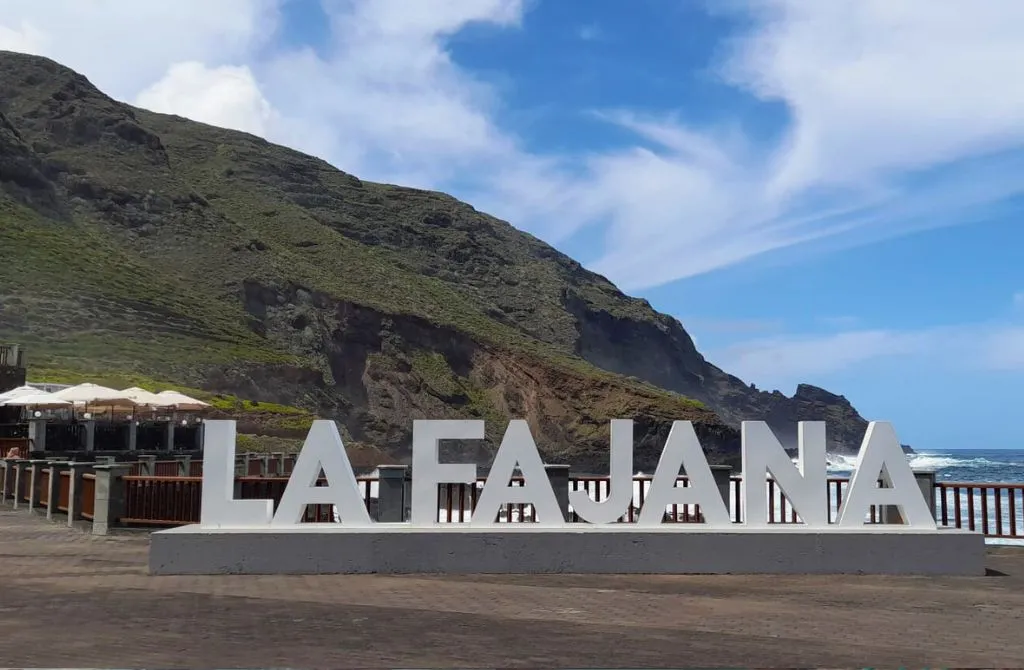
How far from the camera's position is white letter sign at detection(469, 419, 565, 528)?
13430 mm

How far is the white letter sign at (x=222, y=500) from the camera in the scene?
13531mm

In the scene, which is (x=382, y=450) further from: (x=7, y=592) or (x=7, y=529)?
(x=7, y=592)

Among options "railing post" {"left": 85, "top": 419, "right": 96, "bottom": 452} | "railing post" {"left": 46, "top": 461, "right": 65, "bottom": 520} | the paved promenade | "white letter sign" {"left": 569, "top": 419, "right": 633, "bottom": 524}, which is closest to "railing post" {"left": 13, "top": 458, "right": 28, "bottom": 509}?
"railing post" {"left": 46, "top": 461, "right": 65, "bottom": 520}

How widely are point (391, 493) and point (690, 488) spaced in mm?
4168

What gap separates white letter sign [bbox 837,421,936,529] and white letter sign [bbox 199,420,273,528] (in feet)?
25.2

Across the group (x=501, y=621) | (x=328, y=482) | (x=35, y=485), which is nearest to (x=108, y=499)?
(x=35, y=485)

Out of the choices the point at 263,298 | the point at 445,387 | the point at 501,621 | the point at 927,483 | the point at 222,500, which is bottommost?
the point at 501,621

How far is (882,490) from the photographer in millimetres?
13945

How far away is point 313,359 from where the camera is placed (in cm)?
10750

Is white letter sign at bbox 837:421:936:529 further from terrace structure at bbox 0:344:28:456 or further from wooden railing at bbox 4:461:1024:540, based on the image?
terrace structure at bbox 0:344:28:456

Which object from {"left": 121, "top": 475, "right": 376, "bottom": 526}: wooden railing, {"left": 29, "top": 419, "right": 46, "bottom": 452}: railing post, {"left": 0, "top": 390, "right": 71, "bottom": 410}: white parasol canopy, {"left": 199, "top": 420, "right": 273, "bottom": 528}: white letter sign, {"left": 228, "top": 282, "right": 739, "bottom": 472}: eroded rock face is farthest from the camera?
{"left": 228, "top": 282, "right": 739, "bottom": 472}: eroded rock face

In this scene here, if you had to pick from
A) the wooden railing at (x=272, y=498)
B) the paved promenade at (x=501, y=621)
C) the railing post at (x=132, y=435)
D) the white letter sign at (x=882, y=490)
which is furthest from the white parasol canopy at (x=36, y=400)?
the white letter sign at (x=882, y=490)

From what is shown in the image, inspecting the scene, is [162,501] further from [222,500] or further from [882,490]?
[882,490]

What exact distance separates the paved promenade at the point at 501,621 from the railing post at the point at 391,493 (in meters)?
1.60
